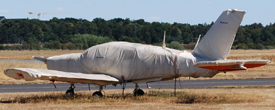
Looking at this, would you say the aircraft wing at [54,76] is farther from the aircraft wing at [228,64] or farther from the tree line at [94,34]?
the tree line at [94,34]

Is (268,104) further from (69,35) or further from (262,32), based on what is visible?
(262,32)

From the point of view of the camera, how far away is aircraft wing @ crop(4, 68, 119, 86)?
14.8 m

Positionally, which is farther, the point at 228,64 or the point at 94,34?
the point at 94,34

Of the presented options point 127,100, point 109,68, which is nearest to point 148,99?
point 127,100

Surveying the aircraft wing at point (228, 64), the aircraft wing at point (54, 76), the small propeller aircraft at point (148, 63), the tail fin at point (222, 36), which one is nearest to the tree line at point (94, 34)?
the small propeller aircraft at point (148, 63)

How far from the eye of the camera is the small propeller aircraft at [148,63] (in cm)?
1543

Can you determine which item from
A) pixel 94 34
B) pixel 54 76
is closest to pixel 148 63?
pixel 54 76

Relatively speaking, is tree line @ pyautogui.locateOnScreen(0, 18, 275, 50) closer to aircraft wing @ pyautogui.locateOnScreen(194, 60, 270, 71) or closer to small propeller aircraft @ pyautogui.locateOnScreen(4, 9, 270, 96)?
small propeller aircraft @ pyautogui.locateOnScreen(4, 9, 270, 96)

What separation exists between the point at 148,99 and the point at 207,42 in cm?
333

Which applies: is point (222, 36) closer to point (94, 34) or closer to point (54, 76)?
point (54, 76)

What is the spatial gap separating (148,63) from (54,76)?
3.89 metres

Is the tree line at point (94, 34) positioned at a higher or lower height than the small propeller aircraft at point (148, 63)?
higher

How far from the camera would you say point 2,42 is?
116m

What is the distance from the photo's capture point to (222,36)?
16.0 m
